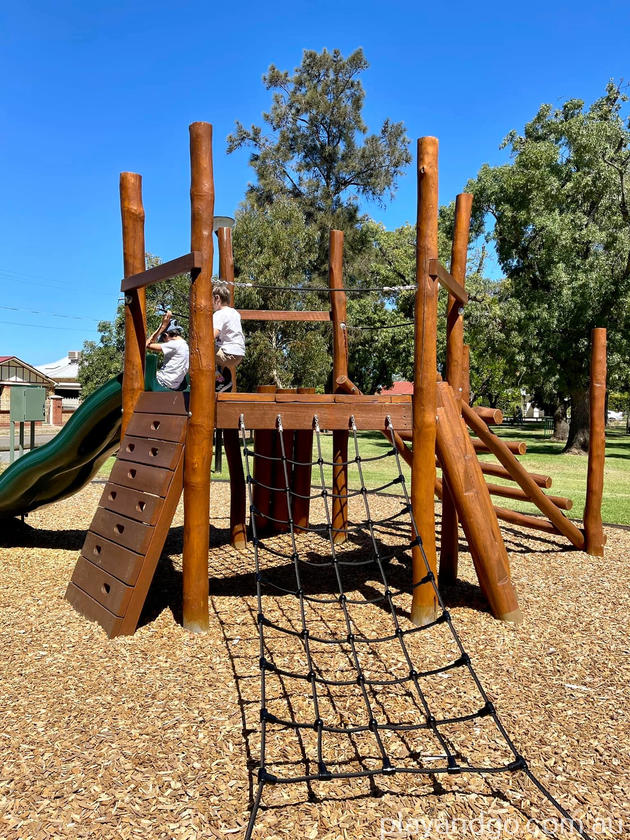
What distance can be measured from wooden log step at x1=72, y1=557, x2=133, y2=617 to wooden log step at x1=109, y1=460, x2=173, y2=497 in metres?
0.64

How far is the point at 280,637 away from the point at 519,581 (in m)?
2.56

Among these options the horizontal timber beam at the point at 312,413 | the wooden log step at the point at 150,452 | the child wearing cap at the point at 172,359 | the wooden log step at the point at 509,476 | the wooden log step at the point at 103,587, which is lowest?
the wooden log step at the point at 103,587

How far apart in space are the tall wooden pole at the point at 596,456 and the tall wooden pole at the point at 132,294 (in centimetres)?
469

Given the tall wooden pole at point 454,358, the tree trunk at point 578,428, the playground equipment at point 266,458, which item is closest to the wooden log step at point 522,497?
the tall wooden pole at point 454,358

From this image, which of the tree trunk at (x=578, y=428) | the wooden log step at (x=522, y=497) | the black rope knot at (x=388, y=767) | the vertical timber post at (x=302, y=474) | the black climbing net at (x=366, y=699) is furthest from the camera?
the tree trunk at (x=578, y=428)

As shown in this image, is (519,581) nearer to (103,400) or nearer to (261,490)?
(261,490)

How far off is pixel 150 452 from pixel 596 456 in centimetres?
498

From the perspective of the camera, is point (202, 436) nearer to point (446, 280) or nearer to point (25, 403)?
point (446, 280)

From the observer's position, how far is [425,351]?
15.3 ft

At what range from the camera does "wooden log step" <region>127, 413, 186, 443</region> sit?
178 inches

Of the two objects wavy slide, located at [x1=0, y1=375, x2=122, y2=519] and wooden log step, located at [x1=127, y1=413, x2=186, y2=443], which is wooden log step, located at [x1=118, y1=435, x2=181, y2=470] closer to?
wooden log step, located at [x1=127, y1=413, x2=186, y2=443]

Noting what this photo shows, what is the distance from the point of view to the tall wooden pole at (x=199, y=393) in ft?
14.3

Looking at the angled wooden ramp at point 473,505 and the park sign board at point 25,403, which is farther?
the park sign board at point 25,403

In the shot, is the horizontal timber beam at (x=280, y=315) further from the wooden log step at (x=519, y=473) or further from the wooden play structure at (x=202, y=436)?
the wooden log step at (x=519, y=473)
